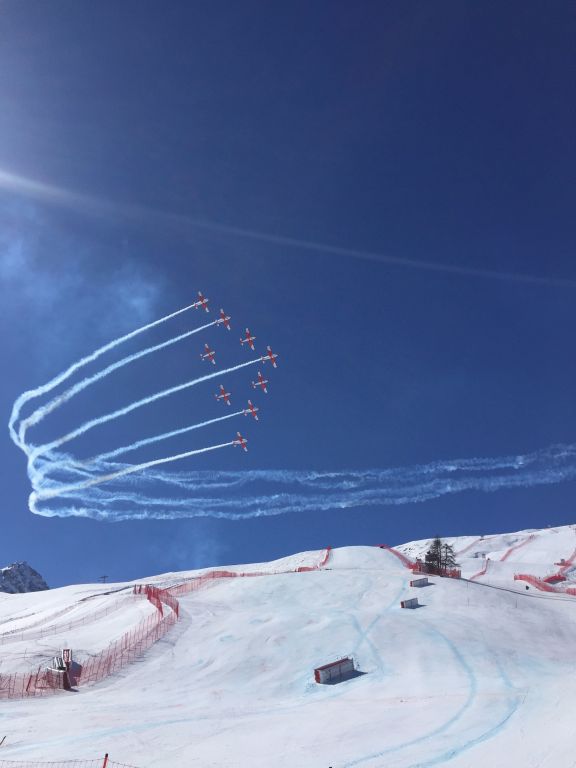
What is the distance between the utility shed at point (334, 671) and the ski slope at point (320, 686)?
2.81 ft

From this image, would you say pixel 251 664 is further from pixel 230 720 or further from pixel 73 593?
pixel 73 593

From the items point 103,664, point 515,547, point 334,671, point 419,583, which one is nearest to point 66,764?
point 334,671

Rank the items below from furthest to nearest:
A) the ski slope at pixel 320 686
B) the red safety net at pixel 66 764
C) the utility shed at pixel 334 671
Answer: the utility shed at pixel 334 671
the ski slope at pixel 320 686
the red safety net at pixel 66 764

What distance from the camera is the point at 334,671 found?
124ft

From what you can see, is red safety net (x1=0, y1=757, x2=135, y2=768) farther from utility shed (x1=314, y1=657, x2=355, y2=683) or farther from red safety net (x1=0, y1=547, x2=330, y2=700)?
utility shed (x1=314, y1=657, x2=355, y2=683)

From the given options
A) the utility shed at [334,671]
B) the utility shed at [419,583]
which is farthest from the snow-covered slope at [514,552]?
the utility shed at [334,671]

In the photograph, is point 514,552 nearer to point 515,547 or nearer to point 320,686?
point 515,547

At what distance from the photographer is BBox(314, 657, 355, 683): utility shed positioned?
122 ft

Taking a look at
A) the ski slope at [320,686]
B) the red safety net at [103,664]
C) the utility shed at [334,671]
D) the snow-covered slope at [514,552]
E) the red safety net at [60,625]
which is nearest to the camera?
the ski slope at [320,686]

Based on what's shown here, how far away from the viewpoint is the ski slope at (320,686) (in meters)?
25.2

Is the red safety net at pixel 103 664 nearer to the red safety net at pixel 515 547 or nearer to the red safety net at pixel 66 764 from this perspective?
the red safety net at pixel 66 764

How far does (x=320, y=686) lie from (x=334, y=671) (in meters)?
1.48

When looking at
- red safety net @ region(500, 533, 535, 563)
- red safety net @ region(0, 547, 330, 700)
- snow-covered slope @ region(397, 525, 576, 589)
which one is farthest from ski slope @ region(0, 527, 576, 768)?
red safety net @ region(500, 533, 535, 563)

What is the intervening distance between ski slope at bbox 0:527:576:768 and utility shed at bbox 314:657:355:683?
0.86 metres
